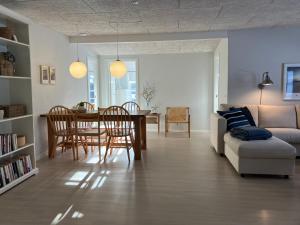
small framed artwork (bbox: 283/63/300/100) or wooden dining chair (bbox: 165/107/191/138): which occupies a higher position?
small framed artwork (bbox: 283/63/300/100)

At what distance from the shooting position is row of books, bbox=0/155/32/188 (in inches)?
115

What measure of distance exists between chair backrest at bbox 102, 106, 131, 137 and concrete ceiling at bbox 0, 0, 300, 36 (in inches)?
57.9

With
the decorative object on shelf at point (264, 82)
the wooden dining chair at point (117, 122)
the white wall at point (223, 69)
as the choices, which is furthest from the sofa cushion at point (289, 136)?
the wooden dining chair at point (117, 122)

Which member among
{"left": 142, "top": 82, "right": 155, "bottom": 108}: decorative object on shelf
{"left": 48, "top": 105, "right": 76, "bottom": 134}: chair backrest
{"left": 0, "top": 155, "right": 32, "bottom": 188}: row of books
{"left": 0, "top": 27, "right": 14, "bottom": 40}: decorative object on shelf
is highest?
{"left": 0, "top": 27, "right": 14, "bottom": 40}: decorative object on shelf

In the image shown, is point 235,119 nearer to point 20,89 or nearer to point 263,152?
point 263,152

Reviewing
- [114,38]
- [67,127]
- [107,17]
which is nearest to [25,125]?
[67,127]

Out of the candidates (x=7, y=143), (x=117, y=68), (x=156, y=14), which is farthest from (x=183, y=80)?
(x=7, y=143)

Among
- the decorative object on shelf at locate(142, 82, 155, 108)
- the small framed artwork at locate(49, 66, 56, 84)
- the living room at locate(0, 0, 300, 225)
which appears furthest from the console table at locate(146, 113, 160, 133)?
the small framed artwork at locate(49, 66, 56, 84)

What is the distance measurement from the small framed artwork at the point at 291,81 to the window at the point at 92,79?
444 centimetres

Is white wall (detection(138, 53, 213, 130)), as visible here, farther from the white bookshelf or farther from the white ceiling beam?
the white bookshelf

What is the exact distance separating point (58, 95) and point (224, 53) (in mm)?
3458

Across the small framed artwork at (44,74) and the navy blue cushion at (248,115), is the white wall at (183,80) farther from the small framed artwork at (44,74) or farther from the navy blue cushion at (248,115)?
the small framed artwork at (44,74)

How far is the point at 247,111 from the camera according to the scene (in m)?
4.43

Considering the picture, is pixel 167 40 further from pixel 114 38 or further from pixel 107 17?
pixel 107 17
